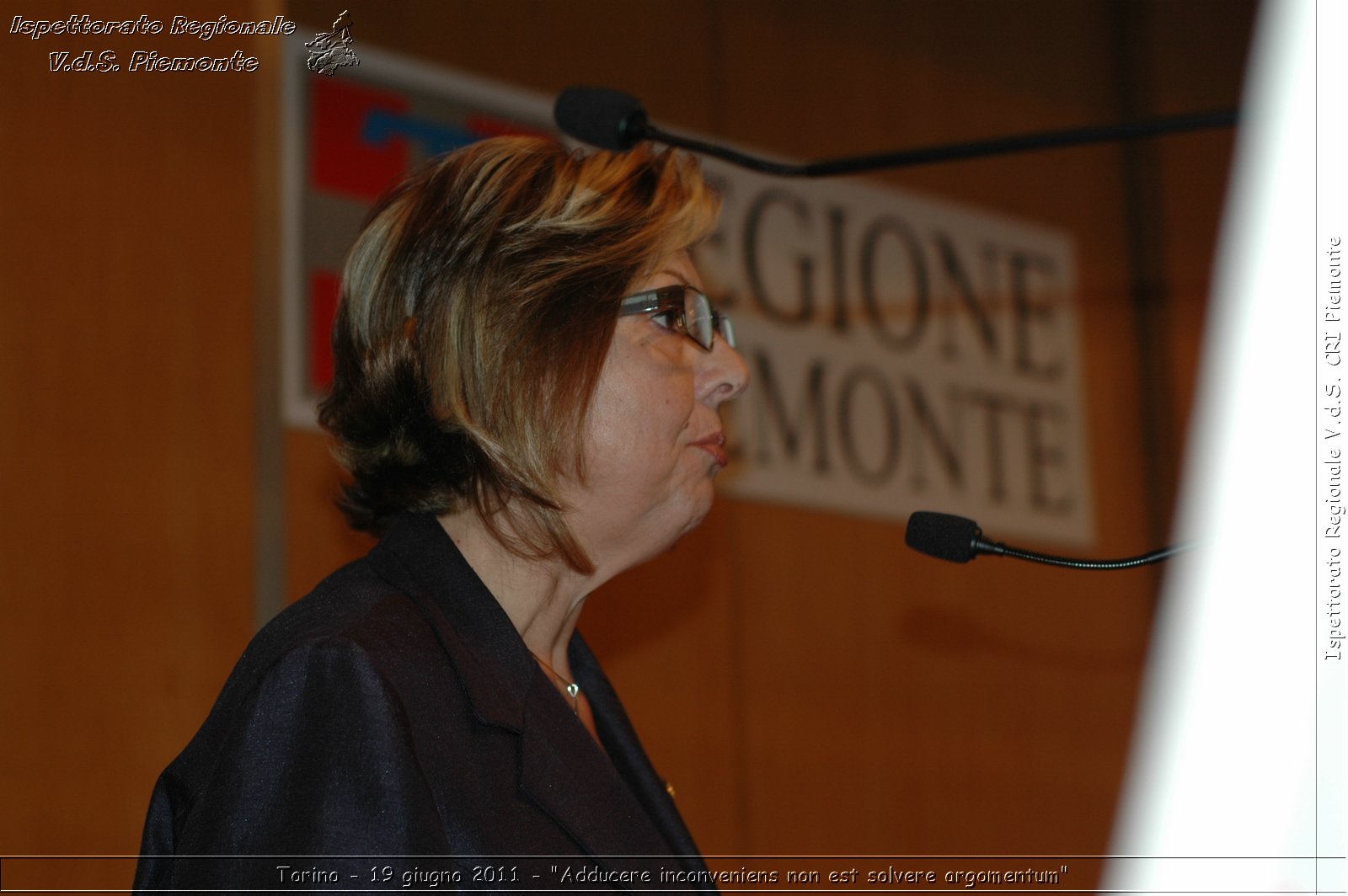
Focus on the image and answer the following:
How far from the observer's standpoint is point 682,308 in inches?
Result: 71.4

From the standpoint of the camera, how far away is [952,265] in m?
4.07

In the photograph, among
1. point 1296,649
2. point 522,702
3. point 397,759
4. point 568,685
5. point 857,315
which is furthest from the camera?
point 857,315

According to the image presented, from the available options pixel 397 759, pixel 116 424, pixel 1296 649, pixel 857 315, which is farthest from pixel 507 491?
pixel 857 315

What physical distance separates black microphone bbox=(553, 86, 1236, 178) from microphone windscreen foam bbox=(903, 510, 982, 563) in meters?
0.37

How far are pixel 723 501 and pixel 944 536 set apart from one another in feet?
6.72

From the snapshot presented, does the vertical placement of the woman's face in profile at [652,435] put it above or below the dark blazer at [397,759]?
above

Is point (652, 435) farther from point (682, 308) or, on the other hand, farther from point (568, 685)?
point (568, 685)

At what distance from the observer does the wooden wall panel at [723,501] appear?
2768 millimetres

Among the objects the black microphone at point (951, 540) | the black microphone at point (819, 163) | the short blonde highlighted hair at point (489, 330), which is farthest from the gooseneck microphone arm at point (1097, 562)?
the short blonde highlighted hair at point (489, 330)

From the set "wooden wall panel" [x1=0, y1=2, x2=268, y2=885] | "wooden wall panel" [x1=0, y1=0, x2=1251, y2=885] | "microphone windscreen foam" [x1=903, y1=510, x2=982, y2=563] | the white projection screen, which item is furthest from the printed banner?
"microphone windscreen foam" [x1=903, y1=510, x2=982, y2=563]

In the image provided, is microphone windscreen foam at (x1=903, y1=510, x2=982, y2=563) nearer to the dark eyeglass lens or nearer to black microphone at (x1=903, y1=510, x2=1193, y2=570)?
black microphone at (x1=903, y1=510, x2=1193, y2=570)

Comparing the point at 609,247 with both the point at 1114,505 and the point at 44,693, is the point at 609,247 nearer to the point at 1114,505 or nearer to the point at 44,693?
the point at 44,693

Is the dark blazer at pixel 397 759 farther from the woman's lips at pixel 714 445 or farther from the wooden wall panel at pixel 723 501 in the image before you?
the wooden wall panel at pixel 723 501

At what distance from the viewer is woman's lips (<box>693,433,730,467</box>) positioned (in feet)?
6.00
